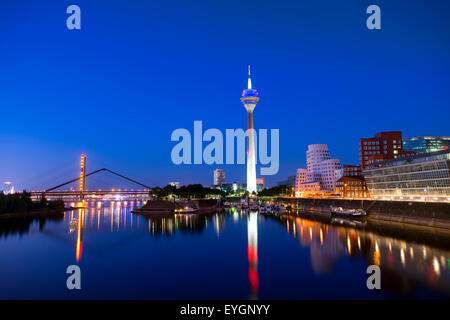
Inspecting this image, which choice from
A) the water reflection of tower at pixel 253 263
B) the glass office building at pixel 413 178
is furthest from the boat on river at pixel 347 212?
the water reflection of tower at pixel 253 263

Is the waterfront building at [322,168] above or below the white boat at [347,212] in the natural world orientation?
above

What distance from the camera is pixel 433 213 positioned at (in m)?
34.0

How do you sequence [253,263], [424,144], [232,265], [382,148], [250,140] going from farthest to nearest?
[250,140] < [424,144] < [382,148] < [253,263] < [232,265]

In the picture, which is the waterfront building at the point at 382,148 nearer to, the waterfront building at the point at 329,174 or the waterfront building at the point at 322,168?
the waterfront building at the point at 322,168

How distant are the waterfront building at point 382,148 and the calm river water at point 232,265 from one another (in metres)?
67.9

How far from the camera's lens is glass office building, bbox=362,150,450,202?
39.1 meters

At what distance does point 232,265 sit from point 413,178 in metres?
35.1

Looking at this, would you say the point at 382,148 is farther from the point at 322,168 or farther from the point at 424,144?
the point at 424,144

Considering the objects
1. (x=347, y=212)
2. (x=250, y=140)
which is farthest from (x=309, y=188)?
(x=347, y=212)

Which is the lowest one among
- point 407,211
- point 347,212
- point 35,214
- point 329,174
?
point 35,214

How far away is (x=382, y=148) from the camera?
97938mm

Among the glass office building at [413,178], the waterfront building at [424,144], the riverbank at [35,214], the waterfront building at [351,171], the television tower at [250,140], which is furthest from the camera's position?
the television tower at [250,140]

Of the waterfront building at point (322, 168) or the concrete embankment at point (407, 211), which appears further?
the waterfront building at point (322, 168)

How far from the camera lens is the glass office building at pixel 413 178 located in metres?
39.1
